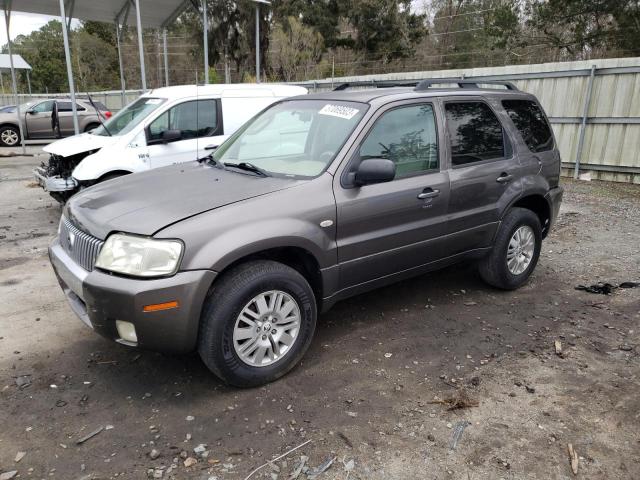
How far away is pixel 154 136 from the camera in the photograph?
7.19 m

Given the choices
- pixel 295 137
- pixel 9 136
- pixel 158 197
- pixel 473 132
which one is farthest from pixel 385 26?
pixel 158 197

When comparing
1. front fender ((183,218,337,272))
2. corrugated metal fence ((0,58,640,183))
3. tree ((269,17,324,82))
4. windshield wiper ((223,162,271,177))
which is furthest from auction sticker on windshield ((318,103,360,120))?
tree ((269,17,324,82))

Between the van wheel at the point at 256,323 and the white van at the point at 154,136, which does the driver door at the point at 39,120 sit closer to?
the white van at the point at 154,136

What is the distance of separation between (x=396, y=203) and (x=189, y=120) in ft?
15.7

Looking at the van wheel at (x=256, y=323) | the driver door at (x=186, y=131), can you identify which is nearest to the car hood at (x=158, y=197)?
the van wheel at (x=256, y=323)

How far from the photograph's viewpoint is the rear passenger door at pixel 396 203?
350cm

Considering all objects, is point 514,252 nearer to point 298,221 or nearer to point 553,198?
point 553,198

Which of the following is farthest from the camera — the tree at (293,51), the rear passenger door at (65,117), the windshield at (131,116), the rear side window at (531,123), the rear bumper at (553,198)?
the tree at (293,51)

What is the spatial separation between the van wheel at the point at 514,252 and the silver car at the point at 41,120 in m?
16.4

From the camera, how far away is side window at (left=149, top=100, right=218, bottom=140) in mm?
7242

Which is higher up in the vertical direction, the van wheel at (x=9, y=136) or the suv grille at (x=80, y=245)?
the suv grille at (x=80, y=245)

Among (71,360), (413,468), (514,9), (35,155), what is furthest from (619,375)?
(514,9)

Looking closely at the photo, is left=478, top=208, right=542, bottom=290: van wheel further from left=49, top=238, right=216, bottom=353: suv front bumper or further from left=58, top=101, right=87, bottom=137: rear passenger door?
left=58, top=101, right=87, bottom=137: rear passenger door

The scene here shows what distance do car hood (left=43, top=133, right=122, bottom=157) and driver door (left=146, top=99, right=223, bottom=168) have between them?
56 centimetres
